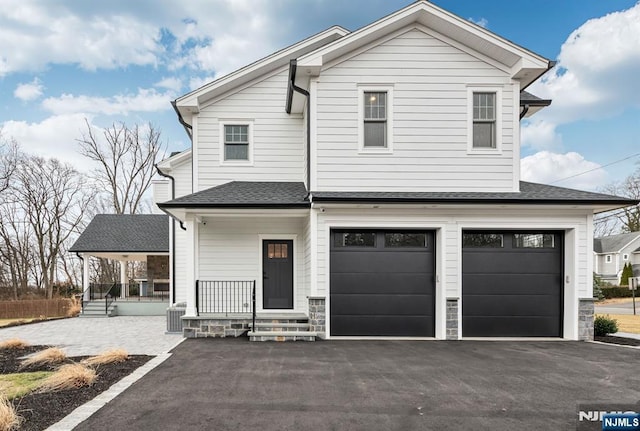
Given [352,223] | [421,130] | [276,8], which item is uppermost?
[276,8]

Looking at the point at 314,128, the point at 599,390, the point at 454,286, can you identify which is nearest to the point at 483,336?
the point at 454,286

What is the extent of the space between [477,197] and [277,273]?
529 centimetres

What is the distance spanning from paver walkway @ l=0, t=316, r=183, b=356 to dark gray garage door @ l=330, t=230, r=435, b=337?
372 cm

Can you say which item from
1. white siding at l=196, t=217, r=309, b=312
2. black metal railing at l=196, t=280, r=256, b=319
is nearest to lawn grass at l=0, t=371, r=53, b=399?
black metal railing at l=196, t=280, r=256, b=319

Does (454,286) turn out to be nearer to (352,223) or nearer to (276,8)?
(352,223)

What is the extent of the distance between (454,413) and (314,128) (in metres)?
6.18

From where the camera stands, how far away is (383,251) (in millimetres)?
8102

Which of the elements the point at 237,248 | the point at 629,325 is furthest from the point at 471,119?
the point at 629,325

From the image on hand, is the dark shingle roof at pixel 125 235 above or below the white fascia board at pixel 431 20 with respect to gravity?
below

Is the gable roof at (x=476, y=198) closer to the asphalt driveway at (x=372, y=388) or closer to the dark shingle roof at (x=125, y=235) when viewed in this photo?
the asphalt driveway at (x=372, y=388)

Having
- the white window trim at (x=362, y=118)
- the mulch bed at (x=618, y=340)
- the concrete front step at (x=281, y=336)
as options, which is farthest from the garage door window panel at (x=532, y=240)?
the concrete front step at (x=281, y=336)

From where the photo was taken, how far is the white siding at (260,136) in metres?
9.88

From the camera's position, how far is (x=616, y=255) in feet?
121

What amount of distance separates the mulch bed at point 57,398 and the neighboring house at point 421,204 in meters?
2.74
